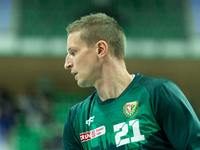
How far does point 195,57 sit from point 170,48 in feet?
2.67

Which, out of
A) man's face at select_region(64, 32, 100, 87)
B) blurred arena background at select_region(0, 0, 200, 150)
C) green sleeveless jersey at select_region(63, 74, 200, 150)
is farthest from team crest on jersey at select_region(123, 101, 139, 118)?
blurred arena background at select_region(0, 0, 200, 150)

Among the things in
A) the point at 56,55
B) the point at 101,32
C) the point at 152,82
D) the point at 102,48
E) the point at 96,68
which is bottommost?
the point at 152,82

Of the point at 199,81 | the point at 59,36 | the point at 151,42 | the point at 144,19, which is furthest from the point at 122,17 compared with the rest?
the point at 199,81

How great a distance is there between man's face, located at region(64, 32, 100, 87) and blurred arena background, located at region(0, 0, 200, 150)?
5.95 meters

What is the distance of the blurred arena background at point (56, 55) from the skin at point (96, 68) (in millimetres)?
5932

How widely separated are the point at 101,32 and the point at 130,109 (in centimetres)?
57

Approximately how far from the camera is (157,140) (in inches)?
70.1

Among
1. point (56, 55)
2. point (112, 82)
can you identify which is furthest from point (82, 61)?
point (56, 55)

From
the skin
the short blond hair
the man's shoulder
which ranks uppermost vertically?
the short blond hair

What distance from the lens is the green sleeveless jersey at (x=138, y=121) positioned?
1.71m

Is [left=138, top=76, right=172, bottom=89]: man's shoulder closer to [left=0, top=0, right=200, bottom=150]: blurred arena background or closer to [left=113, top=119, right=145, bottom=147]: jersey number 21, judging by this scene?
[left=113, top=119, right=145, bottom=147]: jersey number 21

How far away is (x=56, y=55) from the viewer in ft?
30.1

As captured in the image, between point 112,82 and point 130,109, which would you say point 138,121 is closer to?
point 130,109

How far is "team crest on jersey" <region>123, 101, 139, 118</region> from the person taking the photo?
6.21ft
